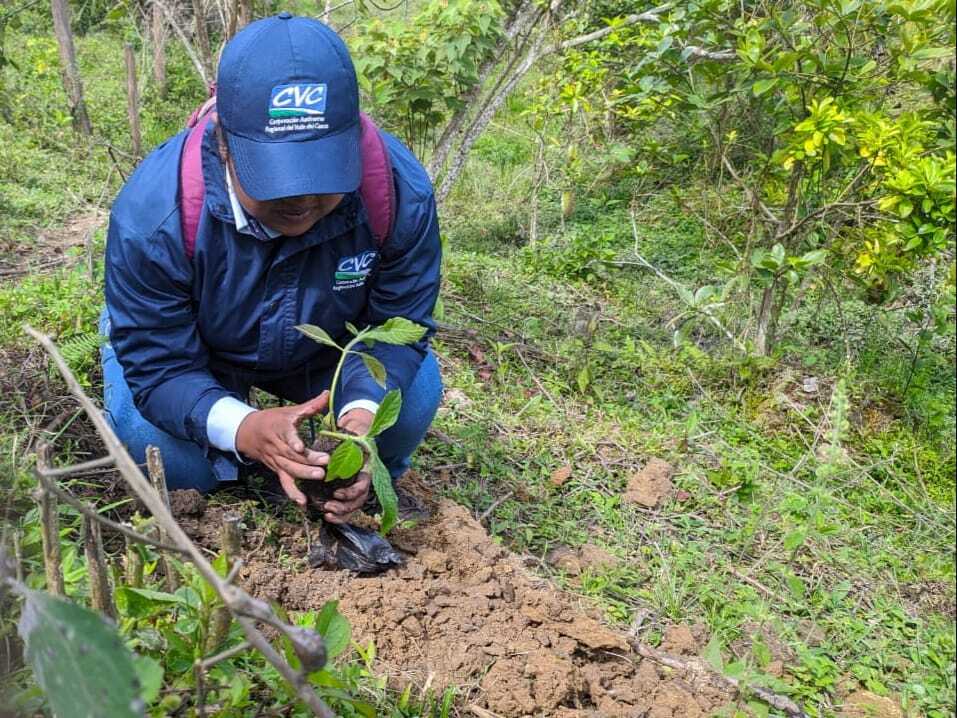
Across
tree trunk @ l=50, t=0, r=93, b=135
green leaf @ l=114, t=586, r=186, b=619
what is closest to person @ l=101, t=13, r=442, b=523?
green leaf @ l=114, t=586, r=186, b=619

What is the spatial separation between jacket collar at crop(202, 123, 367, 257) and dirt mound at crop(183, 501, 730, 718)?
2.41 ft

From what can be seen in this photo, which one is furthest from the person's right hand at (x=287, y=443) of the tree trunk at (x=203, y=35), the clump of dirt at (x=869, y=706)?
the tree trunk at (x=203, y=35)

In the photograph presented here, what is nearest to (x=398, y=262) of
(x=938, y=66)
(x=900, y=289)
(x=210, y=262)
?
(x=210, y=262)

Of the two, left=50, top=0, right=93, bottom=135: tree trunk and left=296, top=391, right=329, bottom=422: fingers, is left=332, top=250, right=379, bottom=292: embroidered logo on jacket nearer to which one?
left=296, top=391, right=329, bottom=422: fingers

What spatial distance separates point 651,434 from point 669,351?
32.4 inches

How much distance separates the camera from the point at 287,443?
1969mm

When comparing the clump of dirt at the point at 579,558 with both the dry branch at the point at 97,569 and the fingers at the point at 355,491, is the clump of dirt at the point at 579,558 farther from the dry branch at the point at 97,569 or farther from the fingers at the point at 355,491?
the dry branch at the point at 97,569

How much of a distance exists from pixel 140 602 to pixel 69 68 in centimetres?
582

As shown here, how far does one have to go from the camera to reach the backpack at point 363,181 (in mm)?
2006

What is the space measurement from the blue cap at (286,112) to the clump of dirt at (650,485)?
1660 mm

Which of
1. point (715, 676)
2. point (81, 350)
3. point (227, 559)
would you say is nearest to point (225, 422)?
point (81, 350)

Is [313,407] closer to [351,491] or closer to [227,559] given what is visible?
[351,491]

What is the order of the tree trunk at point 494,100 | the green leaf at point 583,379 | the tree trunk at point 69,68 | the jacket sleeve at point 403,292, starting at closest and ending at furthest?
the jacket sleeve at point 403,292 < the green leaf at point 583,379 < the tree trunk at point 494,100 < the tree trunk at point 69,68

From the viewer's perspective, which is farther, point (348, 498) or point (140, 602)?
point (348, 498)
